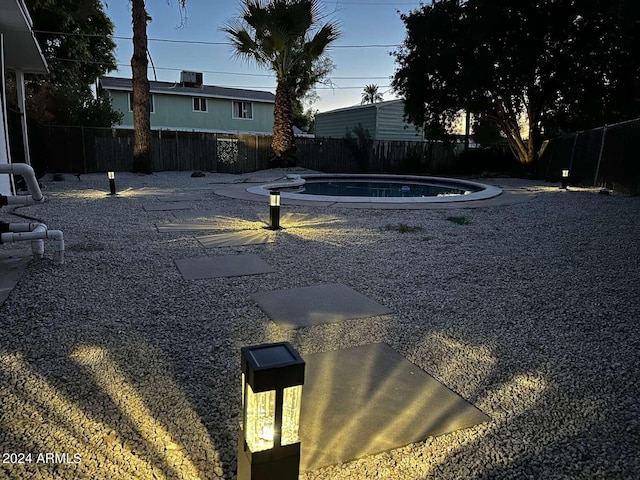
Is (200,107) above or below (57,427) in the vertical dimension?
above

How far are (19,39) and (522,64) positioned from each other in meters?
13.7

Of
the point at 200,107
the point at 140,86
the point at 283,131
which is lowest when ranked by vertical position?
the point at 283,131

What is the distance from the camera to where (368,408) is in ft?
6.02

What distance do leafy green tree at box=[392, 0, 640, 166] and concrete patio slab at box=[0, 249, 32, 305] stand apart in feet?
47.6

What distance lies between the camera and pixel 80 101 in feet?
57.1

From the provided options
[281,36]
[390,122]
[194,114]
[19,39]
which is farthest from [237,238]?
[390,122]

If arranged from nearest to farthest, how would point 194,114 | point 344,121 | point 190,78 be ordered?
point 190,78
point 194,114
point 344,121

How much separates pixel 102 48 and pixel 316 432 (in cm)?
2339

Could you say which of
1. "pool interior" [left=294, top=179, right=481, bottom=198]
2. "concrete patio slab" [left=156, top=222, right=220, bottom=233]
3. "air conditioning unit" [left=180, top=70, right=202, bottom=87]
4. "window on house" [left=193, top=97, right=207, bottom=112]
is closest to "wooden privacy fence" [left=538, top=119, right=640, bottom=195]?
"pool interior" [left=294, top=179, right=481, bottom=198]

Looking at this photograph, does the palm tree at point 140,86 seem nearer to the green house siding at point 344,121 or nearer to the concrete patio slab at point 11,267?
the concrete patio slab at point 11,267

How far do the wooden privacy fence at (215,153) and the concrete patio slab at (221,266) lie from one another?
10.4 metres

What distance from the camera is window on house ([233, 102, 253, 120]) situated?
87.6 ft

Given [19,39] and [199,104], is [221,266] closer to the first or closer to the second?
[19,39]

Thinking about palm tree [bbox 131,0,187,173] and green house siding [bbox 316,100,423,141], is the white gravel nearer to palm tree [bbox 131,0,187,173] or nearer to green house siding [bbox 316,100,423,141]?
palm tree [bbox 131,0,187,173]
